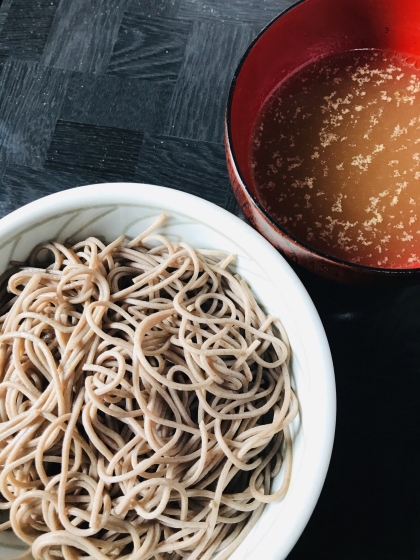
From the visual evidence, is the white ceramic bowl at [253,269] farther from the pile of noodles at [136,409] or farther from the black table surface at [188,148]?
the black table surface at [188,148]

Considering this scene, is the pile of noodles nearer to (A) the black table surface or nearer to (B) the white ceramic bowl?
(B) the white ceramic bowl

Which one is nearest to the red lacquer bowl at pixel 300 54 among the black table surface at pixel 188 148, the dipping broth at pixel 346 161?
the dipping broth at pixel 346 161

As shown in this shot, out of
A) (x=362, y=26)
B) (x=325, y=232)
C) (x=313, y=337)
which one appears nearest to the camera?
(x=313, y=337)

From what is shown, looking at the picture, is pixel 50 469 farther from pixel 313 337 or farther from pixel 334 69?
pixel 334 69

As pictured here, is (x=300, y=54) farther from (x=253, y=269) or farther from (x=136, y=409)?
(x=136, y=409)

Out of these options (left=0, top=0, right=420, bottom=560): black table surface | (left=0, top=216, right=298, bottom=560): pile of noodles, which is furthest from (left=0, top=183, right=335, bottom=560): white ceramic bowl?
(left=0, top=0, right=420, bottom=560): black table surface

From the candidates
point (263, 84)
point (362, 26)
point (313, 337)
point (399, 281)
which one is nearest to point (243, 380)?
point (313, 337)
